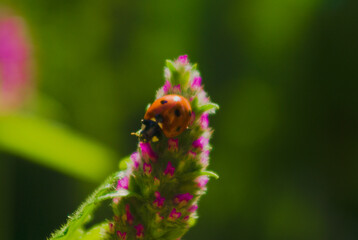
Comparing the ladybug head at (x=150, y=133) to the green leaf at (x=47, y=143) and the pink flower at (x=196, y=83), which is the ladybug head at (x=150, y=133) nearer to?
the pink flower at (x=196, y=83)

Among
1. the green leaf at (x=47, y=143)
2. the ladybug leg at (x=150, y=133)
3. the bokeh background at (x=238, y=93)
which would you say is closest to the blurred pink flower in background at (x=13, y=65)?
the green leaf at (x=47, y=143)

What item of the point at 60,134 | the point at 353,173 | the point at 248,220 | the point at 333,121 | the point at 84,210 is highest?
the point at 333,121

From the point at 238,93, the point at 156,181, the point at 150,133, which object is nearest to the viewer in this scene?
the point at 156,181

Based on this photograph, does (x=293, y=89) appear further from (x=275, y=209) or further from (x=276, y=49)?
(x=275, y=209)

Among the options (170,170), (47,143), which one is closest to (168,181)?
(170,170)

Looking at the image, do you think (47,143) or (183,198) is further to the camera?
(47,143)

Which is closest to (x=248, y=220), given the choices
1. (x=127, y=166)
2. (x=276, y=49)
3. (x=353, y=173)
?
(x=353, y=173)

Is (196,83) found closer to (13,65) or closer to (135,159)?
(135,159)
